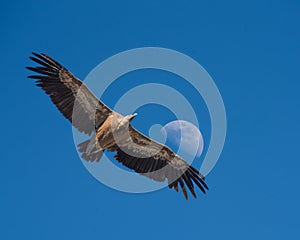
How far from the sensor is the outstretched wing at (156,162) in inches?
1146

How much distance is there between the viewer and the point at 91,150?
2745 cm

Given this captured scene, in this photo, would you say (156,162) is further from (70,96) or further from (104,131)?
(70,96)

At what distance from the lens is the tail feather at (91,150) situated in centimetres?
2734

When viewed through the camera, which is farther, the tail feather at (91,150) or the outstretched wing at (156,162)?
the outstretched wing at (156,162)

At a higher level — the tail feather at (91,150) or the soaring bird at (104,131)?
the soaring bird at (104,131)

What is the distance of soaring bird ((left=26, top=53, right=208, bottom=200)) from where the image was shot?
27.8 m

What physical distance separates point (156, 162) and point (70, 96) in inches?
171

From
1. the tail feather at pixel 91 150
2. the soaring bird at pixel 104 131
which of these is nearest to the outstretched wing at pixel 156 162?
the soaring bird at pixel 104 131

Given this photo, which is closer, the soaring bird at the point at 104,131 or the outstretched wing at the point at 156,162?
the soaring bird at the point at 104,131

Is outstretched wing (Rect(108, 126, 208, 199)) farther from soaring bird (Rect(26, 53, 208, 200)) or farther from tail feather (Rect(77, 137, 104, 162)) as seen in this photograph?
tail feather (Rect(77, 137, 104, 162))

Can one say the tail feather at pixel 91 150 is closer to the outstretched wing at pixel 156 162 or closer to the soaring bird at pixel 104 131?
the soaring bird at pixel 104 131

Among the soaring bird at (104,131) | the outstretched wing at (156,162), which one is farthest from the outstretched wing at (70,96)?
the outstretched wing at (156,162)

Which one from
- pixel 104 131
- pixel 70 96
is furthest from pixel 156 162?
pixel 70 96

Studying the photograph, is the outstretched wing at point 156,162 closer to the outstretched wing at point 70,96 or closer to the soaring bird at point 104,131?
the soaring bird at point 104,131
